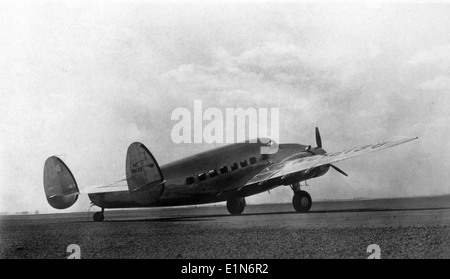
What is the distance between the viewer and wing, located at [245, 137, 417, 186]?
20859 mm

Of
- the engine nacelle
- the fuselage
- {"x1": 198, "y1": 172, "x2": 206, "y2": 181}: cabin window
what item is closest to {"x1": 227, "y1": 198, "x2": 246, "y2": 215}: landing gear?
the fuselage

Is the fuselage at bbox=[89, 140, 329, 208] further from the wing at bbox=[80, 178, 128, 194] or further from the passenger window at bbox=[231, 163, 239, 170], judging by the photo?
the wing at bbox=[80, 178, 128, 194]

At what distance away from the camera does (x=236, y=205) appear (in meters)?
25.1

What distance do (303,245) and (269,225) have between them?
4.49 m

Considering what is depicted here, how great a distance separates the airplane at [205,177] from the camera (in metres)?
19.3

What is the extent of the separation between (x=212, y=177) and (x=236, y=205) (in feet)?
11.6

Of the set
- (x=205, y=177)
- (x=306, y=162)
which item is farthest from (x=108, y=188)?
(x=306, y=162)

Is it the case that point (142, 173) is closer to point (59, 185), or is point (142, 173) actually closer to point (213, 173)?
point (213, 173)

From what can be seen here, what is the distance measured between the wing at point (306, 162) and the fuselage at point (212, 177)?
432 mm

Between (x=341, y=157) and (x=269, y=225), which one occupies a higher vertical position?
(x=341, y=157)

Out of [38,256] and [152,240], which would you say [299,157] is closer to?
[152,240]

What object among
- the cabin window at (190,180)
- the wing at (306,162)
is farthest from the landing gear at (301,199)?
the cabin window at (190,180)
